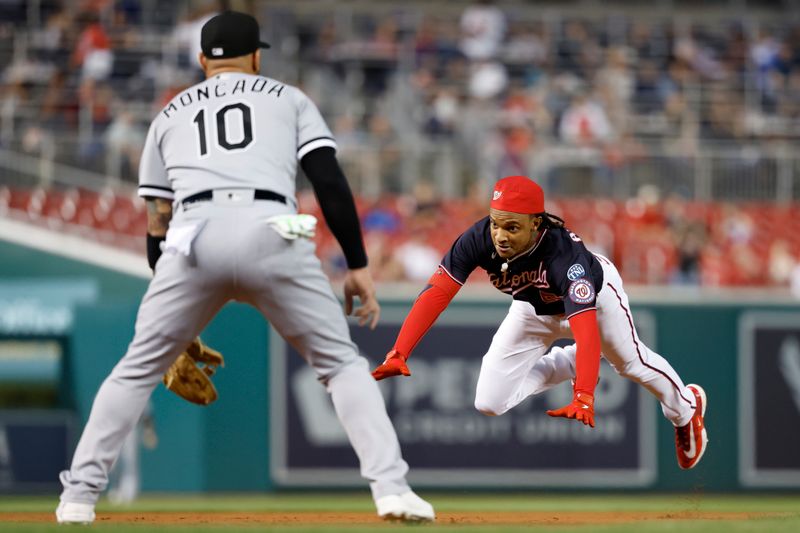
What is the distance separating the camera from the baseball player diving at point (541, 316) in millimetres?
6223

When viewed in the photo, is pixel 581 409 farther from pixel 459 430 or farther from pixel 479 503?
pixel 459 430

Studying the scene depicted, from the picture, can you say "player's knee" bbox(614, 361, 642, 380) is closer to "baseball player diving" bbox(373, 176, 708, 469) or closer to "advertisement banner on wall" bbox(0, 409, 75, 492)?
"baseball player diving" bbox(373, 176, 708, 469)

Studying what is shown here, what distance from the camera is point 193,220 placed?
5.06 metres

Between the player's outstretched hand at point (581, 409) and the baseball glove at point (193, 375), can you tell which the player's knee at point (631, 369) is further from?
the baseball glove at point (193, 375)

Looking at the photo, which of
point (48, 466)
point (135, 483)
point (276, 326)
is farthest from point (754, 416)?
point (276, 326)

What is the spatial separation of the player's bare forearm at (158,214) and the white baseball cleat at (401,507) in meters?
1.45

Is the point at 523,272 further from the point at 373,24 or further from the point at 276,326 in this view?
the point at 373,24

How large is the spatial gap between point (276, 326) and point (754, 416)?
7.61 meters

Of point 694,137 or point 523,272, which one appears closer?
point 523,272

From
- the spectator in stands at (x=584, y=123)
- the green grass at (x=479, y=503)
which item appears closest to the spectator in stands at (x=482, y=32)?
the spectator in stands at (x=584, y=123)

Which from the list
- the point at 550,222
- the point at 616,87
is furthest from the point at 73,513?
the point at 616,87

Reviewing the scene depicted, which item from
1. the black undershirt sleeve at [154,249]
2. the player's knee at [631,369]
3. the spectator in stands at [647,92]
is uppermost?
the spectator in stands at [647,92]

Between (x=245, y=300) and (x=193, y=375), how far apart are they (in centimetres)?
106

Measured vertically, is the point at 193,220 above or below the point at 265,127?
below
